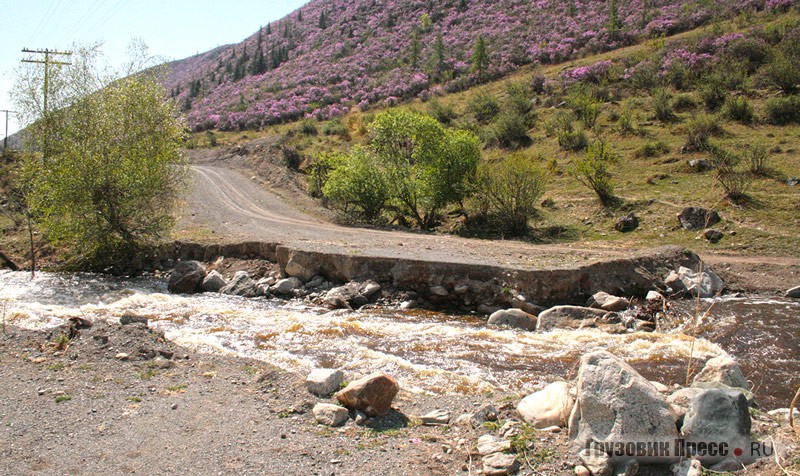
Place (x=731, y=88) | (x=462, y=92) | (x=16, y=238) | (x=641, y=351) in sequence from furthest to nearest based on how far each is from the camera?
(x=462, y=92), (x=731, y=88), (x=16, y=238), (x=641, y=351)

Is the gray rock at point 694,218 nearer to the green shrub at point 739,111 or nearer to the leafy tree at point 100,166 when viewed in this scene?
the green shrub at point 739,111

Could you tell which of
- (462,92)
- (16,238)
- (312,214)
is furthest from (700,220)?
(462,92)

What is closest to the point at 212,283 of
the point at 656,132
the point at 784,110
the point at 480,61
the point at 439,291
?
the point at 439,291

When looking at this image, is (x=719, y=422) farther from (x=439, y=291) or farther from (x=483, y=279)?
(x=439, y=291)

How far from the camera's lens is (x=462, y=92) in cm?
5466

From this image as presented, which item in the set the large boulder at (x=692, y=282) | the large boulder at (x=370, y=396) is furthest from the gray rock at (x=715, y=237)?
the large boulder at (x=370, y=396)

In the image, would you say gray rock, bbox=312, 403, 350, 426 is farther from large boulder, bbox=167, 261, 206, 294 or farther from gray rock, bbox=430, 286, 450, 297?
large boulder, bbox=167, 261, 206, 294

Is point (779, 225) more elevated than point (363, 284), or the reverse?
point (779, 225)

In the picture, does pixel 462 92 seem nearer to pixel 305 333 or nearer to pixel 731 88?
pixel 731 88

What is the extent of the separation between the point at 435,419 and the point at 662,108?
31108mm

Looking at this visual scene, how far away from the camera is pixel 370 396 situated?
23.0 feet

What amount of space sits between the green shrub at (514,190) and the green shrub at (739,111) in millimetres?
15025

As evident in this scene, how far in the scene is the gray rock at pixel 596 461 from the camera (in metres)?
5.18

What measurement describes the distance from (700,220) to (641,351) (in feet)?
36.6
